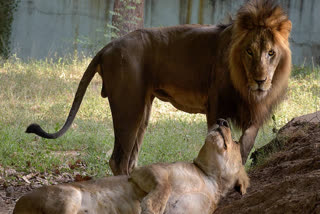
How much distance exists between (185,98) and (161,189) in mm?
2235

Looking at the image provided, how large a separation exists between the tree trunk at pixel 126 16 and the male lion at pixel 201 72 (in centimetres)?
528

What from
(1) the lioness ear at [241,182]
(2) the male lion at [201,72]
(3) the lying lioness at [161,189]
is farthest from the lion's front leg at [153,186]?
(2) the male lion at [201,72]

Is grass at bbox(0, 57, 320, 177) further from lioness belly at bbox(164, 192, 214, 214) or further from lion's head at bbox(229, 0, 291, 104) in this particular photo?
lioness belly at bbox(164, 192, 214, 214)

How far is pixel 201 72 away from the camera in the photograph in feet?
16.1

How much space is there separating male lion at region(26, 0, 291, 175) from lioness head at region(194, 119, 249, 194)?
1.15m

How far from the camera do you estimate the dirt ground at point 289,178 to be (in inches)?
108

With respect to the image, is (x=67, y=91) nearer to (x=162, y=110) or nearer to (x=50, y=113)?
(x=50, y=113)

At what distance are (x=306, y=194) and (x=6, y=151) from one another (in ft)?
12.4

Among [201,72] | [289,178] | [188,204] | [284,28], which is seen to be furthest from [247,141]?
[188,204]

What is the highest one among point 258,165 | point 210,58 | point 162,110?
point 210,58

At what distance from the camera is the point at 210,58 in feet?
16.0

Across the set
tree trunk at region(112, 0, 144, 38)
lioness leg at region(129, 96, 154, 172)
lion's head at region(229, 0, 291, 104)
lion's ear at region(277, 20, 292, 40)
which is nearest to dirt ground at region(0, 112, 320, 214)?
lion's head at region(229, 0, 291, 104)

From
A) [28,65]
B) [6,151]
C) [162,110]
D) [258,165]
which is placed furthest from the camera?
[28,65]

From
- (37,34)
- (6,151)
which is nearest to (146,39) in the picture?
(6,151)
